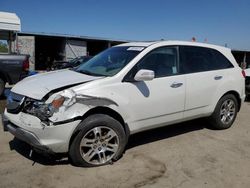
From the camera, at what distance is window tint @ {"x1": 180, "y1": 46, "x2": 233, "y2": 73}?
4.85 meters

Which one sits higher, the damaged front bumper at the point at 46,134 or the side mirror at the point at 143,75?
the side mirror at the point at 143,75

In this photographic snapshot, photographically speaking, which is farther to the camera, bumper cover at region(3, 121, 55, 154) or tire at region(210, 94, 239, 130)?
tire at region(210, 94, 239, 130)

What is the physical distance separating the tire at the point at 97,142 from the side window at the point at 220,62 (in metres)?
2.48

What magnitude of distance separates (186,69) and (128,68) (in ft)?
3.99

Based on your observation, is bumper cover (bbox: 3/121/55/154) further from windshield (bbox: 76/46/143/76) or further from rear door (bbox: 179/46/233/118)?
rear door (bbox: 179/46/233/118)

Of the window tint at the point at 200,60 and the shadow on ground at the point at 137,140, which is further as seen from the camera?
the window tint at the point at 200,60

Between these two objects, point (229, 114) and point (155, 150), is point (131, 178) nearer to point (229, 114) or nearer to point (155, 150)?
point (155, 150)

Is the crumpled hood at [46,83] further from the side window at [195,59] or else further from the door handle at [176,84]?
the side window at [195,59]

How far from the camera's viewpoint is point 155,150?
4516mm

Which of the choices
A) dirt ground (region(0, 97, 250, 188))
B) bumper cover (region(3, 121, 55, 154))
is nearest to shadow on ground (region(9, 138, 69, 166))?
dirt ground (region(0, 97, 250, 188))

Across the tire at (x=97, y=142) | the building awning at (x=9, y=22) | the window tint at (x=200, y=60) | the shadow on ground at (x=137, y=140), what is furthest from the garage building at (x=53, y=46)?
the tire at (x=97, y=142)

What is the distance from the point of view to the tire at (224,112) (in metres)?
5.43

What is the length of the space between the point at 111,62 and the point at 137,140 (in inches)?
57.8

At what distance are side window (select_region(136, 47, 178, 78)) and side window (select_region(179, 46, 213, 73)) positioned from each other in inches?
7.1
